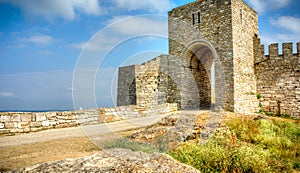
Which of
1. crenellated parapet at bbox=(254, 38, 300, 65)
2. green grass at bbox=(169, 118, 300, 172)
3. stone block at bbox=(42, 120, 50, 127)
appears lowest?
green grass at bbox=(169, 118, 300, 172)

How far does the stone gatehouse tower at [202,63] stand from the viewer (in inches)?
470

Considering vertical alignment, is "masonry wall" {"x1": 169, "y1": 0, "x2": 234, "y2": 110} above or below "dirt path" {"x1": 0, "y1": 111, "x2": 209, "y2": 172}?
above

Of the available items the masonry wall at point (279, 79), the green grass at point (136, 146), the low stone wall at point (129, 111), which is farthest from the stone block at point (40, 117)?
the masonry wall at point (279, 79)

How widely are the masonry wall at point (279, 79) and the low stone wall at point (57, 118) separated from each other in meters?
8.16

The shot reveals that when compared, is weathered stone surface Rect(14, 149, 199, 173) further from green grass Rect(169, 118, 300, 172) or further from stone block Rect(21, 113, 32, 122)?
stone block Rect(21, 113, 32, 122)

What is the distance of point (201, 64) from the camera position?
15.4 m

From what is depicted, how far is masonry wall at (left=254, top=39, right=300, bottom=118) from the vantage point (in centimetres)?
1252

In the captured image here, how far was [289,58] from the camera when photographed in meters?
12.7

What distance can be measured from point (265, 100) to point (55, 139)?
1243 centimetres

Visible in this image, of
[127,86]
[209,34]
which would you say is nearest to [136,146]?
[127,86]

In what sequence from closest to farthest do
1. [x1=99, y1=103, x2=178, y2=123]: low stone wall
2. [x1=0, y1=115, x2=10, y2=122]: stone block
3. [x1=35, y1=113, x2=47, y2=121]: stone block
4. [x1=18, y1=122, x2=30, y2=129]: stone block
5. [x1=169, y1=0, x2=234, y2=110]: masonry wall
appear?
[x1=0, y1=115, x2=10, y2=122]: stone block
[x1=18, y1=122, x2=30, y2=129]: stone block
[x1=35, y1=113, x2=47, y2=121]: stone block
[x1=99, y1=103, x2=178, y2=123]: low stone wall
[x1=169, y1=0, x2=234, y2=110]: masonry wall

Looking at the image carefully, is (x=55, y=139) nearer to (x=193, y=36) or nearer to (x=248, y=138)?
(x=248, y=138)

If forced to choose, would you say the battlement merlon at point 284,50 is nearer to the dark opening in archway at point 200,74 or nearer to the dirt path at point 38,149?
the dark opening in archway at point 200,74

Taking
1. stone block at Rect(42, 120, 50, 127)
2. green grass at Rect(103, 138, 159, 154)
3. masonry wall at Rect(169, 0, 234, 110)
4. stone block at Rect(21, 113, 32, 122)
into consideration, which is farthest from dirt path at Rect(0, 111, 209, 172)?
masonry wall at Rect(169, 0, 234, 110)
